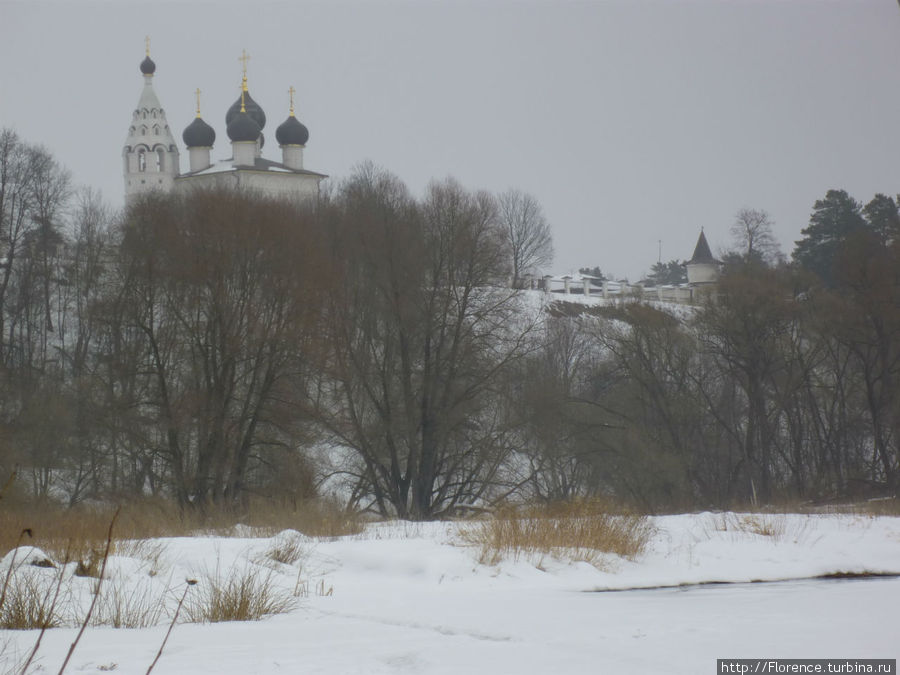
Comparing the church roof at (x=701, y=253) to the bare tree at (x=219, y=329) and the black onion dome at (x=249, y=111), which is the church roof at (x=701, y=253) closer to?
the black onion dome at (x=249, y=111)

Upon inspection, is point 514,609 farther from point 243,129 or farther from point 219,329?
point 243,129

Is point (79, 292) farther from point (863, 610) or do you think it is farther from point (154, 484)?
point (863, 610)

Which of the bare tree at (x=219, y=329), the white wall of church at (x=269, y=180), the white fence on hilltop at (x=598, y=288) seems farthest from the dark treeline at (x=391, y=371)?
the white fence on hilltop at (x=598, y=288)

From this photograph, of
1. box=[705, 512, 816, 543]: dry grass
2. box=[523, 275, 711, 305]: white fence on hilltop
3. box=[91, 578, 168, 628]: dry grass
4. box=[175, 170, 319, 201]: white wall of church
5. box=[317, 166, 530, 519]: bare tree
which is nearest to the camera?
box=[91, 578, 168, 628]: dry grass

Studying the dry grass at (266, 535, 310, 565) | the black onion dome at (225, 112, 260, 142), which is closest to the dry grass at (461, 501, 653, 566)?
the dry grass at (266, 535, 310, 565)

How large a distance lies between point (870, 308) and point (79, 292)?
3176 centimetres

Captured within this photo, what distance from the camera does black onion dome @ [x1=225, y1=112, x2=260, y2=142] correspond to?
77250 millimetres

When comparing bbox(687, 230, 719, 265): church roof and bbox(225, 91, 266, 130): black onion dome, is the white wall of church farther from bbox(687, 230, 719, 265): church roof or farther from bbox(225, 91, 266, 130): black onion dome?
bbox(687, 230, 719, 265): church roof

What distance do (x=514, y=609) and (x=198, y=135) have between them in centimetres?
7427

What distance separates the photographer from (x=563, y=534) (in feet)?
51.0

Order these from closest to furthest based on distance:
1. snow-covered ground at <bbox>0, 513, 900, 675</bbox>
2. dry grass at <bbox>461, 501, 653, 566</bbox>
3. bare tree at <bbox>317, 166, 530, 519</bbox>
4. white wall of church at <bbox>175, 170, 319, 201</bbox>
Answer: snow-covered ground at <bbox>0, 513, 900, 675</bbox>, dry grass at <bbox>461, 501, 653, 566</bbox>, bare tree at <bbox>317, 166, 530, 519</bbox>, white wall of church at <bbox>175, 170, 319, 201</bbox>

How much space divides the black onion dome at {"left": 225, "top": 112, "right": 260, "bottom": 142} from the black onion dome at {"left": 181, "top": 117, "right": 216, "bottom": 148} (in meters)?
3.19

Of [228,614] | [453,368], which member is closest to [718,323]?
[453,368]

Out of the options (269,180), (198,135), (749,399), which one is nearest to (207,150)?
(198,135)
